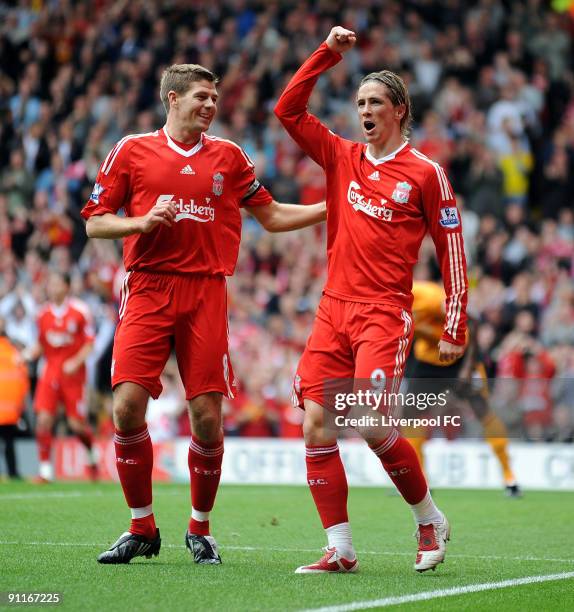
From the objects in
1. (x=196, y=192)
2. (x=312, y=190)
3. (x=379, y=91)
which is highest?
(x=312, y=190)

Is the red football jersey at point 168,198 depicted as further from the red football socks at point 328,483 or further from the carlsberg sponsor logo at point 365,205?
the red football socks at point 328,483

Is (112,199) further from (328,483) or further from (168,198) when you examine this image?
(328,483)

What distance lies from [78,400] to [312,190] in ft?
17.3

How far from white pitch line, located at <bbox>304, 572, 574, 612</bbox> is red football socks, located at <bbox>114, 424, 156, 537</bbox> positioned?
174 cm

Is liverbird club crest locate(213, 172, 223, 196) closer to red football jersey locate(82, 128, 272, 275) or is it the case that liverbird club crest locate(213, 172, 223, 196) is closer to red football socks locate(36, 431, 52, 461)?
red football jersey locate(82, 128, 272, 275)

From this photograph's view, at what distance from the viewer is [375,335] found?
641cm

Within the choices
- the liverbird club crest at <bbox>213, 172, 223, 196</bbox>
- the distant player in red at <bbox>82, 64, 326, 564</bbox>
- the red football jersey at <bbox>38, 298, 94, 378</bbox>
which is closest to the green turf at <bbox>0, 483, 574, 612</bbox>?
the distant player in red at <bbox>82, 64, 326, 564</bbox>

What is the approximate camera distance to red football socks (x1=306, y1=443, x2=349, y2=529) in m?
6.52

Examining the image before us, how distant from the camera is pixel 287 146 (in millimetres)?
19359

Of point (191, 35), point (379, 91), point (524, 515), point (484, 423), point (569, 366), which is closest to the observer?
point (379, 91)

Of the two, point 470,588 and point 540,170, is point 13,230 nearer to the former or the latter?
point 540,170

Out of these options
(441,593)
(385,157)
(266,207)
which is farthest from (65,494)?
(441,593)

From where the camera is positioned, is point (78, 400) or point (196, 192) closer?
point (196, 192)

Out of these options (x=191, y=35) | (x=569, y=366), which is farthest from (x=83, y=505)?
(x=191, y=35)
